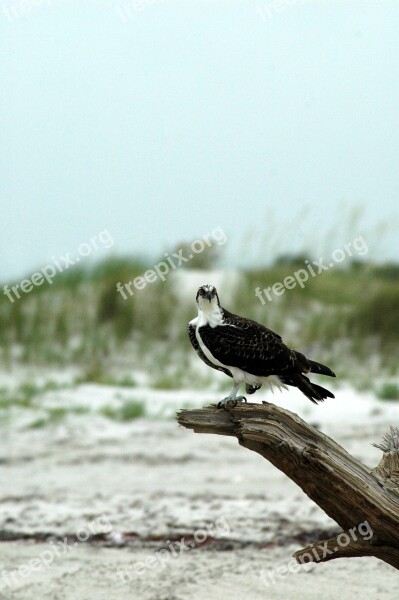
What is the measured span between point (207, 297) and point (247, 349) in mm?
276

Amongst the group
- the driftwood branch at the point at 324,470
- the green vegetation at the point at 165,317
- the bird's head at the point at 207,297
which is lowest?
the driftwood branch at the point at 324,470

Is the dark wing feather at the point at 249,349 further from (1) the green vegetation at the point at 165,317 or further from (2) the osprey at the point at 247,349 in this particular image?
(1) the green vegetation at the point at 165,317

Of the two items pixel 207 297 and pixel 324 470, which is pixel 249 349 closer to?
pixel 207 297

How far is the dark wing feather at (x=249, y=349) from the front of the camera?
3686 millimetres

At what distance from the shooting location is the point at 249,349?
145 inches

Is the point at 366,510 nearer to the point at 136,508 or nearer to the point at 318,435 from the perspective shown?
the point at 318,435

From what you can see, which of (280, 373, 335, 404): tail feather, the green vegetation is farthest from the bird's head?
the green vegetation

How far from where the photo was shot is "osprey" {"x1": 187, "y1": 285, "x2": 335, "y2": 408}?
3.69 m

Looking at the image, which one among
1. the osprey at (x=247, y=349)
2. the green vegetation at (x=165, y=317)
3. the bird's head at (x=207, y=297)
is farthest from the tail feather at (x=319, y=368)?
the green vegetation at (x=165, y=317)

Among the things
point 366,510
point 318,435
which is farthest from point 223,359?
point 366,510

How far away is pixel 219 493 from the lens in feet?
24.2

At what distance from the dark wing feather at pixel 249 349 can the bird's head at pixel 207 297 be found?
9cm

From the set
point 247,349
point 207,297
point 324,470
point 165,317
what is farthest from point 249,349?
point 165,317

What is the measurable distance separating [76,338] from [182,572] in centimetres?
861
